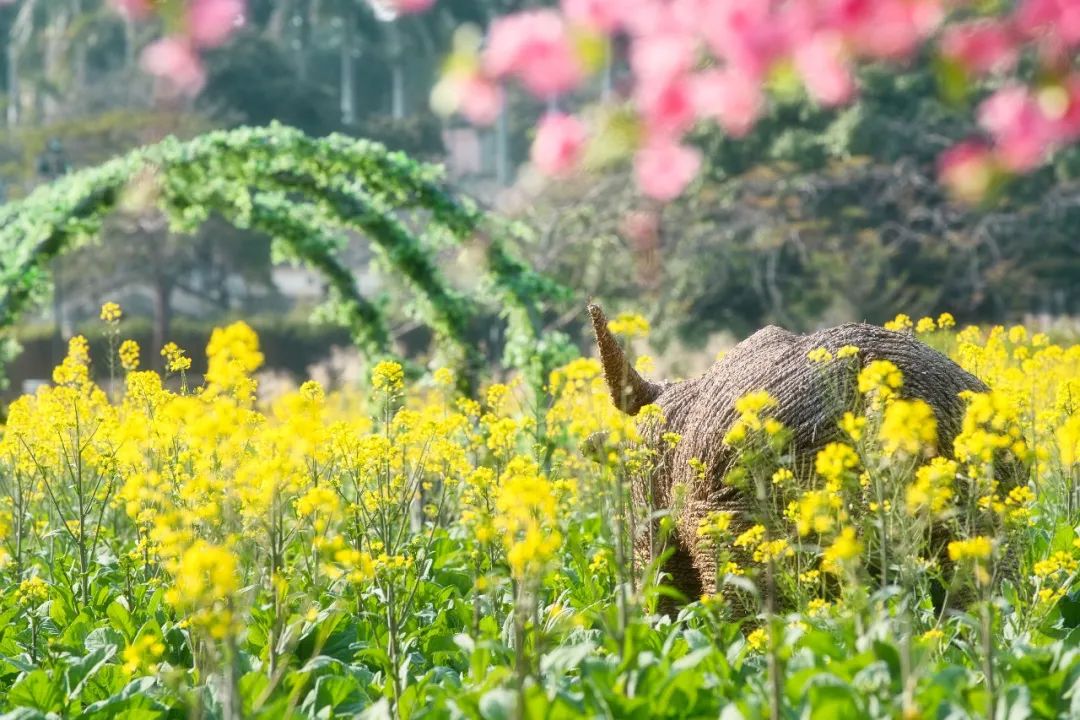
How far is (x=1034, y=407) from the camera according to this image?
7.17 meters

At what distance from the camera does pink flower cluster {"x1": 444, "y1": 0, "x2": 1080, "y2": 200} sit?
2.82 metres

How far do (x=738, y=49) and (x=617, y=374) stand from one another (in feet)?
8.34

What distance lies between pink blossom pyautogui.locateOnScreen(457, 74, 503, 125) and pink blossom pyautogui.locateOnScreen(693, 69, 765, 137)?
19.7 inches

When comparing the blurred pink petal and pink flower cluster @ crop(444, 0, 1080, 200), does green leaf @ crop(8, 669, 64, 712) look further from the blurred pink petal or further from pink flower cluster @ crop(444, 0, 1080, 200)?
the blurred pink petal

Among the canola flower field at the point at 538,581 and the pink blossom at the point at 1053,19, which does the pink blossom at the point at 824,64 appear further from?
the canola flower field at the point at 538,581

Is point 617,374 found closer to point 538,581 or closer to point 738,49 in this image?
point 538,581

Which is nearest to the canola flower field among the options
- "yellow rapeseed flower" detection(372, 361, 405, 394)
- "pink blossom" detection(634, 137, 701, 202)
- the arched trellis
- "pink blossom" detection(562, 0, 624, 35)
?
"yellow rapeseed flower" detection(372, 361, 405, 394)

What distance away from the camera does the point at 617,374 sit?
5.46m

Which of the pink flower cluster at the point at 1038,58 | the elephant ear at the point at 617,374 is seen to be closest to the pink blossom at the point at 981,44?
the pink flower cluster at the point at 1038,58

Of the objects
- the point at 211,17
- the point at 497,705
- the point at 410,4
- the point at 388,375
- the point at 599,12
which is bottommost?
the point at 497,705

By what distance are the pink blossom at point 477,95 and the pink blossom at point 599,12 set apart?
254 mm

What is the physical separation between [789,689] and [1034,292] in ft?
68.7

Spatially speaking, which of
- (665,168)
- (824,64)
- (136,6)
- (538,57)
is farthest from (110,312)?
(824,64)

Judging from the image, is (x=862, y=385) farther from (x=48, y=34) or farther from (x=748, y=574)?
(x=48, y=34)
